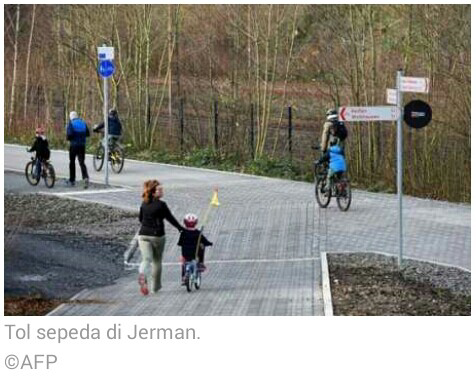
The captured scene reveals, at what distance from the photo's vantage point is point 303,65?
27875mm

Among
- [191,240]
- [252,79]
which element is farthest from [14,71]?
[191,240]

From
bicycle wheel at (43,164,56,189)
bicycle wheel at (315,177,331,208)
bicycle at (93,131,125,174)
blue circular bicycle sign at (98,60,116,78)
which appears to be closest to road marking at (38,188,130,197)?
bicycle wheel at (43,164,56,189)

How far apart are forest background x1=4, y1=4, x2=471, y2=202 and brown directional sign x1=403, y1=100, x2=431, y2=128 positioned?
8.09 m

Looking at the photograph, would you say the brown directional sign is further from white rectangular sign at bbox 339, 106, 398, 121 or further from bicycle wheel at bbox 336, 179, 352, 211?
bicycle wheel at bbox 336, 179, 352, 211

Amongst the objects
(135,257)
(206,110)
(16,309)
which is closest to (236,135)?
(206,110)

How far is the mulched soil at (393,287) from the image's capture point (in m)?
13.9

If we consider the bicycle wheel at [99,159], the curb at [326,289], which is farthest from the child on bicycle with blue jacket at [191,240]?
the bicycle wheel at [99,159]

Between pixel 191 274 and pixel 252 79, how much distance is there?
15.0 m

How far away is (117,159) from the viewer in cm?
2659

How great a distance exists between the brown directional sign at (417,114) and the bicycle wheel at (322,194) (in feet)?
17.5

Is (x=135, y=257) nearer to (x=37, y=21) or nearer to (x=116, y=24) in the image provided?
(x=116, y=24)

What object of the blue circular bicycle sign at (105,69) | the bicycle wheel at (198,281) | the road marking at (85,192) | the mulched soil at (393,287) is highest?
the blue circular bicycle sign at (105,69)

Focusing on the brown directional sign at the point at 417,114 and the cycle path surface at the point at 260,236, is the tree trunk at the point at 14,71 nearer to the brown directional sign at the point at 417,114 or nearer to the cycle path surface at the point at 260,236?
the cycle path surface at the point at 260,236

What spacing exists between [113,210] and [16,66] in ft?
48.9
